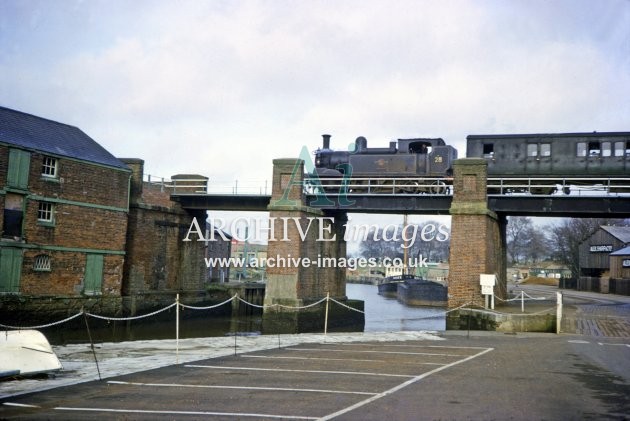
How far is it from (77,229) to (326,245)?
1265 centimetres

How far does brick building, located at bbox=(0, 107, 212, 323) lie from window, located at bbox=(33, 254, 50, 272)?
0.04 meters

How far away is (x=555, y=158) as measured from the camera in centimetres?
3012

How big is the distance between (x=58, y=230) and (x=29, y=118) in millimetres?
6005

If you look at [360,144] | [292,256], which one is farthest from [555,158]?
[292,256]

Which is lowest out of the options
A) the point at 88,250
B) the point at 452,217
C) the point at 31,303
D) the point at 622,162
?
the point at 31,303

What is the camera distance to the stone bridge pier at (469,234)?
25641 mm

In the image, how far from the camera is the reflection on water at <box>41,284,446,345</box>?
2684 cm

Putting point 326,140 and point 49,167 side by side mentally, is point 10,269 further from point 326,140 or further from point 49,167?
point 326,140

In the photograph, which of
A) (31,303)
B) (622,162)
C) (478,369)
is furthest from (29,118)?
(622,162)

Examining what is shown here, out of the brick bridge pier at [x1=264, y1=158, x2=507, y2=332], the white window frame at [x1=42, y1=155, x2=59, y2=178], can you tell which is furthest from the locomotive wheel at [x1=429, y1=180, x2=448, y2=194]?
the white window frame at [x1=42, y1=155, x2=59, y2=178]

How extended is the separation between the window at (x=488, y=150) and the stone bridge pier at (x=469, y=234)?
17.5ft

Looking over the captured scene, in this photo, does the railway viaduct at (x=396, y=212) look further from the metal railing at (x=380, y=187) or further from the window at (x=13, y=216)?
the window at (x=13, y=216)

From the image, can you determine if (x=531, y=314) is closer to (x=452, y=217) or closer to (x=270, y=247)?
(x=452, y=217)

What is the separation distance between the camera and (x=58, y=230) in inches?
1089
